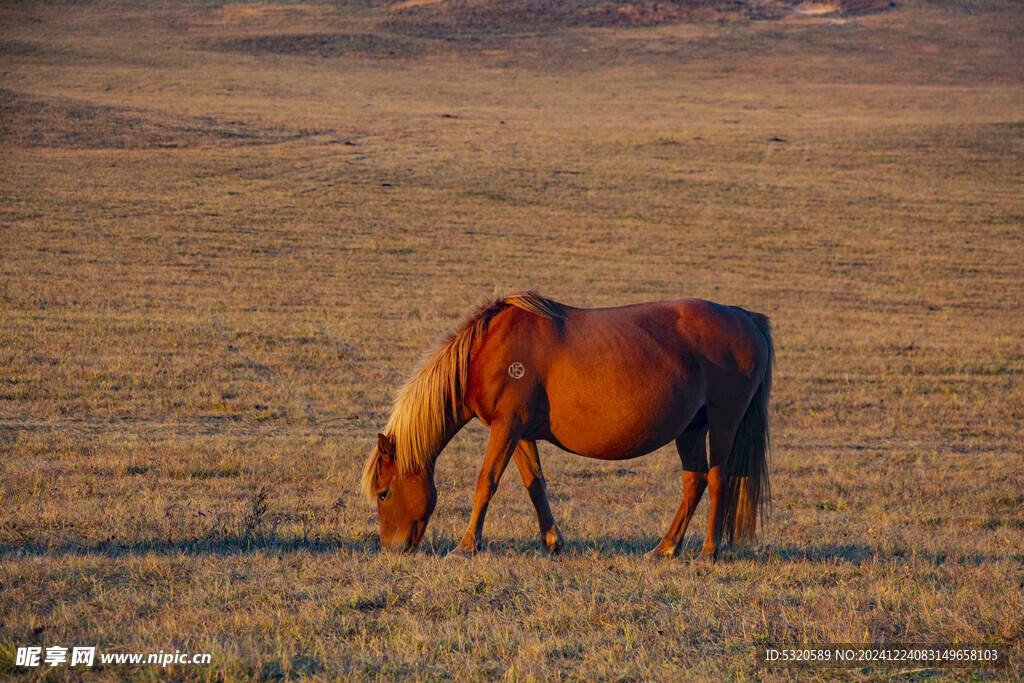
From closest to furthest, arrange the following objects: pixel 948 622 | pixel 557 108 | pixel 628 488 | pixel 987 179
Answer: pixel 948 622 → pixel 628 488 → pixel 987 179 → pixel 557 108

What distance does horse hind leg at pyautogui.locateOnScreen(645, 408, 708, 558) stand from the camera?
624cm

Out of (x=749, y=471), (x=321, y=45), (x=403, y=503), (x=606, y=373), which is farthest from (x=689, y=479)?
(x=321, y=45)

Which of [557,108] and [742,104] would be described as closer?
[557,108]

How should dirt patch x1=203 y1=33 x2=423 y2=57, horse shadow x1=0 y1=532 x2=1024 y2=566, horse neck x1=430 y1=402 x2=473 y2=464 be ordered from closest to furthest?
horse shadow x1=0 y1=532 x2=1024 y2=566, horse neck x1=430 y1=402 x2=473 y2=464, dirt patch x1=203 y1=33 x2=423 y2=57

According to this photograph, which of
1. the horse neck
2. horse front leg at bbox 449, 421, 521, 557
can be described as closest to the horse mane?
the horse neck

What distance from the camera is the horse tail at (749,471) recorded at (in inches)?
257

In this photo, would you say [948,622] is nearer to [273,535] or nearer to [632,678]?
[632,678]

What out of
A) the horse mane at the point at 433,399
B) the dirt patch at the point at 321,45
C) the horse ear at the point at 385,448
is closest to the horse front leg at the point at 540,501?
the horse mane at the point at 433,399

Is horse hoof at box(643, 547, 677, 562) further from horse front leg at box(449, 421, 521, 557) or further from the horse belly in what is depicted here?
horse front leg at box(449, 421, 521, 557)

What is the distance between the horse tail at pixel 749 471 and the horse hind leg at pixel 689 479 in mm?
239

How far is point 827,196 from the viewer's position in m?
36.3

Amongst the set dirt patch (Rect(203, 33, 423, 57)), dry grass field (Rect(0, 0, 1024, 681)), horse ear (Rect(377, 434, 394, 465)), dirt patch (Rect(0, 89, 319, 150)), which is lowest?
dry grass field (Rect(0, 0, 1024, 681))

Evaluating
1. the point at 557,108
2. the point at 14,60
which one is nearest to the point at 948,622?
the point at 557,108

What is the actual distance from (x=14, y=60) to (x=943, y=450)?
230 ft
